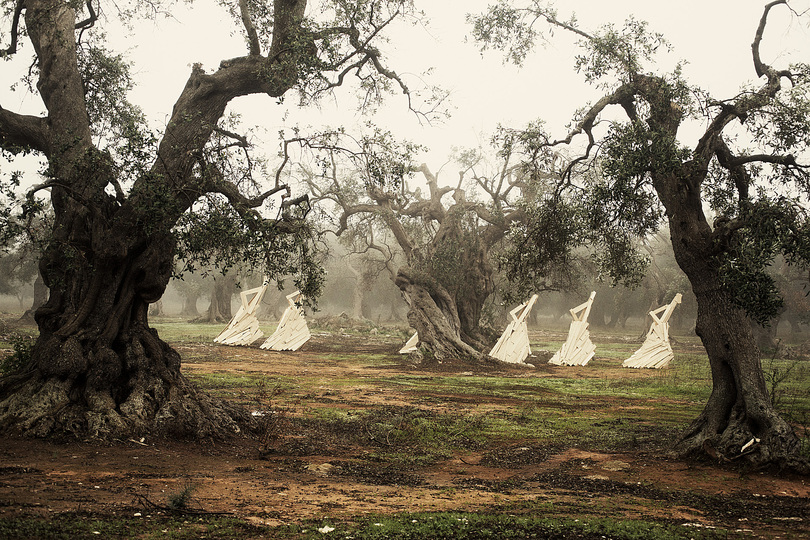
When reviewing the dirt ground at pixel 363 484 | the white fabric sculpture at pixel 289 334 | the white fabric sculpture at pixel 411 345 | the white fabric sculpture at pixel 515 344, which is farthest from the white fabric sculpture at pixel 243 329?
the dirt ground at pixel 363 484

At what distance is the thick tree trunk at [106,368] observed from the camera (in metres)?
8.31

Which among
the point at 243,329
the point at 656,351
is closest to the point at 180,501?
the point at 656,351

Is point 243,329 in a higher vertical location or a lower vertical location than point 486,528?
higher

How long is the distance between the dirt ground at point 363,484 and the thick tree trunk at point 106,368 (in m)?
0.39

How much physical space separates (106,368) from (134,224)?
2.15 m

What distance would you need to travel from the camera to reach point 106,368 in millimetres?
8844

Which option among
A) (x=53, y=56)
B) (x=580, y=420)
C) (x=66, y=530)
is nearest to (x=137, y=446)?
(x=66, y=530)

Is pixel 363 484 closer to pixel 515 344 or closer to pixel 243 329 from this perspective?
pixel 515 344

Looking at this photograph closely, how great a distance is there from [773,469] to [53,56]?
12.7m

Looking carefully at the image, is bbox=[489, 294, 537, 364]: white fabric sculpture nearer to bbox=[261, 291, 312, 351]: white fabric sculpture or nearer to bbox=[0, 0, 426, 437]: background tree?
bbox=[261, 291, 312, 351]: white fabric sculpture

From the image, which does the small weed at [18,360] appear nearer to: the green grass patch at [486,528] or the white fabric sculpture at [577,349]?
the green grass patch at [486,528]

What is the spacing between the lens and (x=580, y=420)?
12.1m

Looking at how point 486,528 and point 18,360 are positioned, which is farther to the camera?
point 18,360

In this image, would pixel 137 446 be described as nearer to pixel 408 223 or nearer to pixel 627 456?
pixel 627 456
